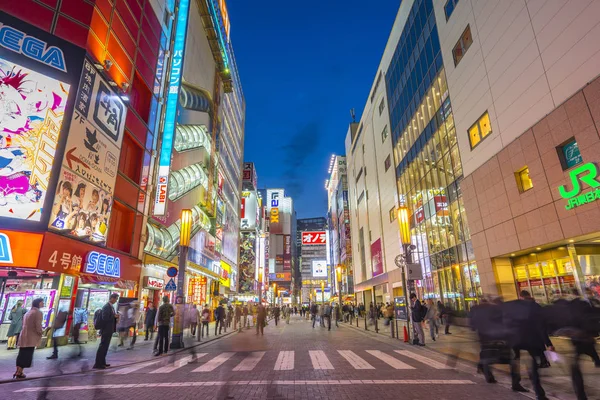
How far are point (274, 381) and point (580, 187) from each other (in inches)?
515

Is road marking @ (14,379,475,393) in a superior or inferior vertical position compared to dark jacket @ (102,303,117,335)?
inferior

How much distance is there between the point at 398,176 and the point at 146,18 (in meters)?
26.7

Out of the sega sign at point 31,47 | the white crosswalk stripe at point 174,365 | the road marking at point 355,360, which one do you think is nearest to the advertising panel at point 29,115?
the sega sign at point 31,47

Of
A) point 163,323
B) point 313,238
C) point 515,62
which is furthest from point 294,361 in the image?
point 313,238

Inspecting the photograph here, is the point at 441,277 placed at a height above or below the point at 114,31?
below

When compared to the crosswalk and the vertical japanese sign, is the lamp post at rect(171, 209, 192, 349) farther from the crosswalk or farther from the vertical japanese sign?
the vertical japanese sign

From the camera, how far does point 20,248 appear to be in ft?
37.8

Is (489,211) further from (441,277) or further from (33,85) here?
(33,85)

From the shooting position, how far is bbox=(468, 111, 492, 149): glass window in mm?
19086

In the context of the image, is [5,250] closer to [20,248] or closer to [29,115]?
[20,248]

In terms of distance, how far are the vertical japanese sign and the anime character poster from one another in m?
9.10

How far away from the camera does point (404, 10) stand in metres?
34.2

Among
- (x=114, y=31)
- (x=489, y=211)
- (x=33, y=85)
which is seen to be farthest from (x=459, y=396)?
(x=114, y=31)

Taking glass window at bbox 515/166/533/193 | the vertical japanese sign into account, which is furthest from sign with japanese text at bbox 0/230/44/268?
glass window at bbox 515/166/533/193
